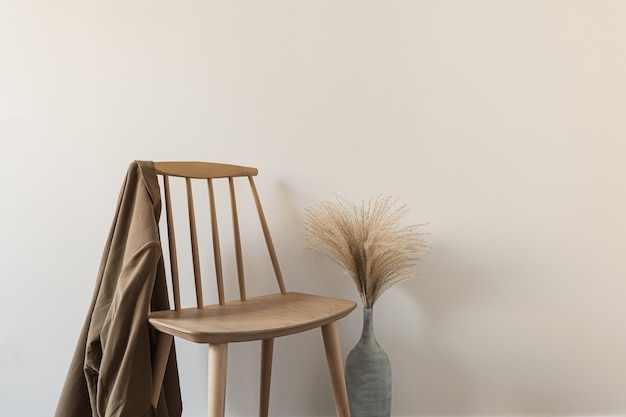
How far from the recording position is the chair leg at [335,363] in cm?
129

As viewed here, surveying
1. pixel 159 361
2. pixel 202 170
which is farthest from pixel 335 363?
pixel 202 170

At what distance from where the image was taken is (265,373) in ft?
4.95

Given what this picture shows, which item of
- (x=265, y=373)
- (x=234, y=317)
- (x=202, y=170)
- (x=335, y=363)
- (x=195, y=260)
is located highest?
(x=202, y=170)

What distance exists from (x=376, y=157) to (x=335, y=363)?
2.24 feet

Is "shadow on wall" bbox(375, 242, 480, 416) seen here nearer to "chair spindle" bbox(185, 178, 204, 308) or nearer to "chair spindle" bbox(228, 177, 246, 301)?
"chair spindle" bbox(228, 177, 246, 301)

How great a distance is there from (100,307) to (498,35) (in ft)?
4.73

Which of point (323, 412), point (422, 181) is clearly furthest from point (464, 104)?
point (323, 412)

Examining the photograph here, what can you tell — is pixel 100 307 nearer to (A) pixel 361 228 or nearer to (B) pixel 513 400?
(A) pixel 361 228

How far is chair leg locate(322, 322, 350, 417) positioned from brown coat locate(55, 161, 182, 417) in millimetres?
434

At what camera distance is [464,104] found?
1.65 meters

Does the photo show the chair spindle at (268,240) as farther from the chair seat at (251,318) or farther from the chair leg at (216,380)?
the chair leg at (216,380)

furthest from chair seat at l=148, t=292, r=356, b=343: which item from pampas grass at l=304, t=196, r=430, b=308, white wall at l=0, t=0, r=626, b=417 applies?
white wall at l=0, t=0, r=626, b=417

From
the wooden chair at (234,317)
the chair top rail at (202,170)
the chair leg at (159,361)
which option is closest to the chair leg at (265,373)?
the wooden chair at (234,317)

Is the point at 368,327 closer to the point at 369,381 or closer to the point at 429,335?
the point at 369,381
